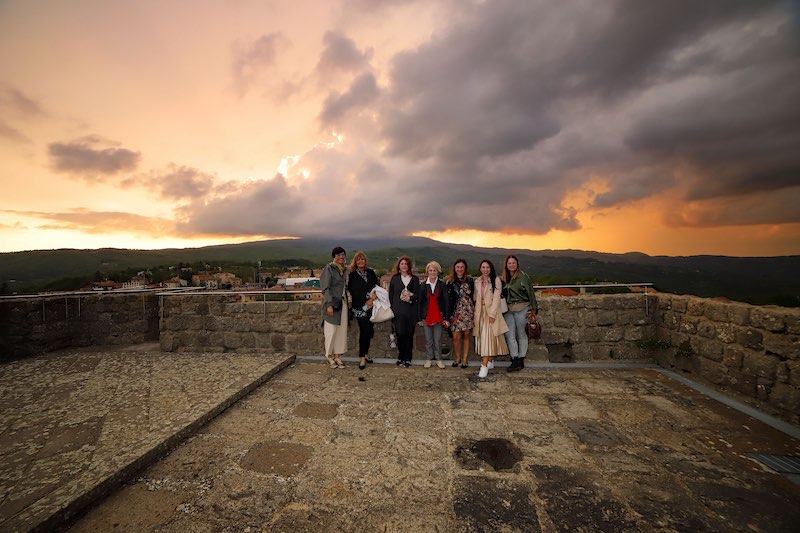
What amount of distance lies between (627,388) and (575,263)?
83.8m

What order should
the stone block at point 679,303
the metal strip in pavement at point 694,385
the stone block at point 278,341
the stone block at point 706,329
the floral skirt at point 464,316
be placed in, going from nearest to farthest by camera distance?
the metal strip in pavement at point 694,385 < the stone block at point 706,329 < the stone block at point 679,303 < the floral skirt at point 464,316 < the stone block at point 278,341

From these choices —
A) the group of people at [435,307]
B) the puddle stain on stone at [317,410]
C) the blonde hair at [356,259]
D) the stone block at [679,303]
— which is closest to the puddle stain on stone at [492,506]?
the puddle stain on stone at [317,410]

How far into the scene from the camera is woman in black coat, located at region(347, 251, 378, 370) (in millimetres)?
5457

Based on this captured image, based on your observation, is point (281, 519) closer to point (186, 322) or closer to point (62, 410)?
point (62, 410)

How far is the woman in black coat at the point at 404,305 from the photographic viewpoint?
17.7 feet

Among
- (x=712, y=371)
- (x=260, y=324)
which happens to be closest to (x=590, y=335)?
(x=712, y=371)

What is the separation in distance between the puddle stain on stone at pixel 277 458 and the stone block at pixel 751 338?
4.98m

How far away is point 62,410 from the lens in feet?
11.4

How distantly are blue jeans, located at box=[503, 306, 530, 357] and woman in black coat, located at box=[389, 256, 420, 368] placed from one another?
1.47m

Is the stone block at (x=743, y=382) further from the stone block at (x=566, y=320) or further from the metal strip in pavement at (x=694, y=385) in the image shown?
the stone block at (x=566, y=320)

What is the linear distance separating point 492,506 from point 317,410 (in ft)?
7.11

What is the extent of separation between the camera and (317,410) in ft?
12.2

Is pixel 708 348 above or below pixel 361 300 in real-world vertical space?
below

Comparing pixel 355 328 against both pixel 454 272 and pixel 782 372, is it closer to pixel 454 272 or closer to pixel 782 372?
pixel 454 272
